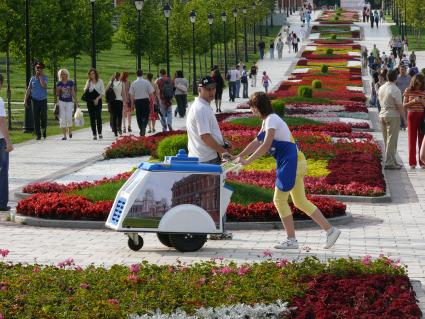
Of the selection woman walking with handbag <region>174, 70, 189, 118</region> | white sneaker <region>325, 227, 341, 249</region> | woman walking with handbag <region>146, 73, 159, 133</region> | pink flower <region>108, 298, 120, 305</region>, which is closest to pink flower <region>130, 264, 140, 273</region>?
pink flower <region>108, 298, 120, 305</region>

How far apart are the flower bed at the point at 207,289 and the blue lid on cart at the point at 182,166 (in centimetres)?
151

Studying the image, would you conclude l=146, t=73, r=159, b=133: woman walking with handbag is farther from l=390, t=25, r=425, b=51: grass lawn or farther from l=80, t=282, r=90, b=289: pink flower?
l=390, t=25, r=425, b=51: grass lawn

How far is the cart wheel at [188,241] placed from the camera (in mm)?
11992

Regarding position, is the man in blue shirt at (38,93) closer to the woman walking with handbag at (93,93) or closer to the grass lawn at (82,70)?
the grass lawn at (82,70)

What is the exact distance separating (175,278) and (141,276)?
0.85ft

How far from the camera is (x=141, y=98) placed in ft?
91.4

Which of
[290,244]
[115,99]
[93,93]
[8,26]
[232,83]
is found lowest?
[232,83]

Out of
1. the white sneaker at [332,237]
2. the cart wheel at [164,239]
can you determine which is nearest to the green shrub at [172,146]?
the cart wheel at [164,239]

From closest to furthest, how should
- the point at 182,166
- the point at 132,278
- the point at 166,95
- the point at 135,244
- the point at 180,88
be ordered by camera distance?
the point at 132,278
the point at 182,166
the point at 135,244
the point at 166,95
the point at 180,88

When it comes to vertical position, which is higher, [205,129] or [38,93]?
[205,129]

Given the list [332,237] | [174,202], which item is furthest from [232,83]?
[174,202]

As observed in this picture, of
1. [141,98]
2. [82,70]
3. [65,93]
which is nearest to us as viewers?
[65,93]

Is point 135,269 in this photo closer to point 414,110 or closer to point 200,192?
point 200,192

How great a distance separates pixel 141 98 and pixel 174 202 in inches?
634
